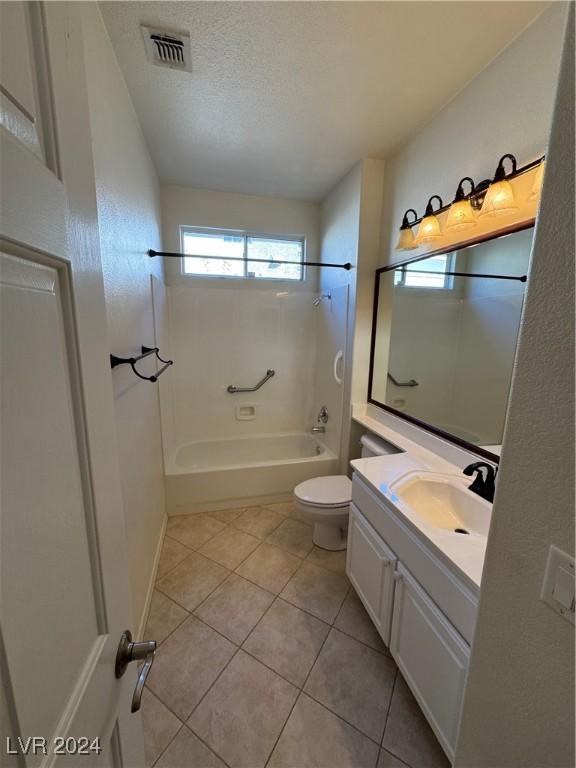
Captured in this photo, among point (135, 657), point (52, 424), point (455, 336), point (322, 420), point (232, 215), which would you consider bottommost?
point (322, 420)

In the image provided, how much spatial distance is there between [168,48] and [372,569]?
2.61 m

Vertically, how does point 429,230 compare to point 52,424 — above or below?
above

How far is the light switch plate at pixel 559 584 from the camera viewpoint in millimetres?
512

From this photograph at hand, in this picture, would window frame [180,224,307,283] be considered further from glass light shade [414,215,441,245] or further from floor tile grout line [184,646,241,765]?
floor tile grout line [184,646,241,765]

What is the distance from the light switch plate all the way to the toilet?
151 centimetres

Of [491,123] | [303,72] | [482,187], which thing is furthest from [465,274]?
[303,72]

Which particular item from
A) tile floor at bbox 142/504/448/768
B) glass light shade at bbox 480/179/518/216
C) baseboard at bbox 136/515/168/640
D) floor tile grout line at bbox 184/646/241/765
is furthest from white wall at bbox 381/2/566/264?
baseboard at bbox 136/515/168/640

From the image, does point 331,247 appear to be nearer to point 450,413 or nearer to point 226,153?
point 226,153

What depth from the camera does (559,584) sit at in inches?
20.8

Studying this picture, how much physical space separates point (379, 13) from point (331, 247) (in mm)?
1666

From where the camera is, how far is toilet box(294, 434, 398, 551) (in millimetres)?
2074

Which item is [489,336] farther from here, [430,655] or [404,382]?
[430,655]

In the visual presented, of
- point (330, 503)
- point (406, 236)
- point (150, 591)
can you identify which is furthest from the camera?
point (330, 503)

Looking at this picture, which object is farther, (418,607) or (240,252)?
(240,252)
